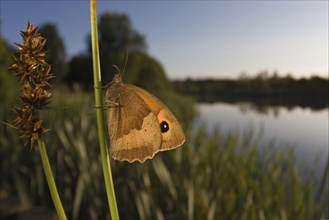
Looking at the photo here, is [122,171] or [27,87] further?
[122,171]

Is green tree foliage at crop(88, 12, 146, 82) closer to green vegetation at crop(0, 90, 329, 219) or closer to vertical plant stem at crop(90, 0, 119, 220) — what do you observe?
green vegetation at crop(0, 90, 329, 219)

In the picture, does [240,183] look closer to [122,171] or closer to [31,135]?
[122,171]

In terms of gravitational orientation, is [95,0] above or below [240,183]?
above

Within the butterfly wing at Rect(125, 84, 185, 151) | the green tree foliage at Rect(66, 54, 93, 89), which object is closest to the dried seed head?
the butterfly wing at Rect(125, 84, 185, 151)

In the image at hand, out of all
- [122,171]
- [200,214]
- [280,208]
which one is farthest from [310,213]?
[122,171]

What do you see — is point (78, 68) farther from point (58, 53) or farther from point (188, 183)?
point (188, 183)

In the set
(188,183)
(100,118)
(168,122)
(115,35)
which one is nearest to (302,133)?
(188,183)
